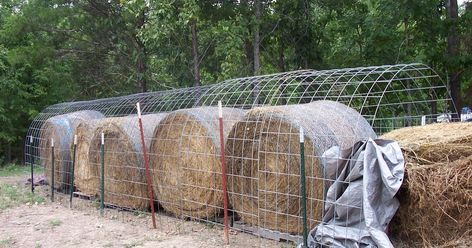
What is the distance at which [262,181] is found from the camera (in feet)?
23.3

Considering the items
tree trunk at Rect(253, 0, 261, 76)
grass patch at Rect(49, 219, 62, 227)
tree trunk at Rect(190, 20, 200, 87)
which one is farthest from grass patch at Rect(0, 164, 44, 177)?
tree trunk at Rect(253, 0, 261, 76)

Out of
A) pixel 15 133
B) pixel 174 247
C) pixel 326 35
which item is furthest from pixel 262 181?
pixel 15 133

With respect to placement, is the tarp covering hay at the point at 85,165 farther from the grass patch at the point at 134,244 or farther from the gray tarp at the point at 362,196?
the gray tarp at the point at 362,196

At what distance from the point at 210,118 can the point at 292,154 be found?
224cm

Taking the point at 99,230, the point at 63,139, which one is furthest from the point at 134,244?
the point at 63,139

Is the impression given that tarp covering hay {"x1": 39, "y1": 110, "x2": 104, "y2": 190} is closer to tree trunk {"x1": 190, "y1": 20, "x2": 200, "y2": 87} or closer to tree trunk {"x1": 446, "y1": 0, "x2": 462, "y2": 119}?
tree trunk {"x1": 190, "y1": 20, "x2": 200, "y2": 87}

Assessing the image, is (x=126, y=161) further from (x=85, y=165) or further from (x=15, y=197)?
(x=15, y=197)

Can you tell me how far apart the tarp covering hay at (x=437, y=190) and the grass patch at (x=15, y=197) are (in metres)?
8.56

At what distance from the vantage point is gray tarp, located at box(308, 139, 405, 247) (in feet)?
17.3

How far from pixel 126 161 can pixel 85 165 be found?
2041mm

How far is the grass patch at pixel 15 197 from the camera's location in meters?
10.9

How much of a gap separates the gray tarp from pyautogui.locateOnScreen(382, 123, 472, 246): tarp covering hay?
18cm

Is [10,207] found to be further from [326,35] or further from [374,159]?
[326,35]

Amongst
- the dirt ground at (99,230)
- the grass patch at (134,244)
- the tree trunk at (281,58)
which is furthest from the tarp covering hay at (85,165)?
the tree trunk at (281,58)
